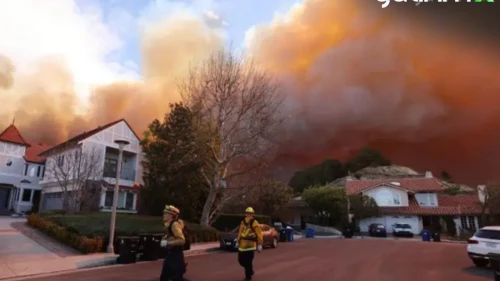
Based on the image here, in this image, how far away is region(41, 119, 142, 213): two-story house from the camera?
26.4m

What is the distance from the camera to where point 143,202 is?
2750 centimetres

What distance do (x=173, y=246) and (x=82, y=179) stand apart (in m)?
21.3

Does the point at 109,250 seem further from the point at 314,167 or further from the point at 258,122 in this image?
the point at 314,167

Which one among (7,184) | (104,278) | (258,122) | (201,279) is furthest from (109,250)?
(7,184)

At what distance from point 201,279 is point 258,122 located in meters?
15.7

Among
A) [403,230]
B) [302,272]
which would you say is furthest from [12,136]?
[403,230]

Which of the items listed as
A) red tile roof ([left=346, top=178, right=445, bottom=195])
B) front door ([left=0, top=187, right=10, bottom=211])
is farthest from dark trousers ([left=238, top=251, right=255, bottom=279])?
red tile roof ([left=346, top=178, right=445, bottom=195])

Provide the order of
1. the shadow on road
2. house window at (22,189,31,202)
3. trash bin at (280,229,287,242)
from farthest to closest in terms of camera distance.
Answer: house window at (22,189,31,202), trash bin at (280,229,287,242), the shadow on road

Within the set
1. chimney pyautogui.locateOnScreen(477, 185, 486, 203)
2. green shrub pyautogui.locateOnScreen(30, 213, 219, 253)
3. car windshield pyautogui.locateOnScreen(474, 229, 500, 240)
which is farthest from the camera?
chimney pyautogui.locateOnScreen(477, 185, 486, 203)

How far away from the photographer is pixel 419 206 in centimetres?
4416

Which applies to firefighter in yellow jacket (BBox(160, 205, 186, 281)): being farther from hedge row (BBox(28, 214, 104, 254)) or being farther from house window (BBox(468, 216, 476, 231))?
house window (BBox(468, 216, 476, 231))

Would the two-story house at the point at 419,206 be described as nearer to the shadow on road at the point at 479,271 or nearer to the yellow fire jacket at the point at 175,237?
the shadow on road at the point at 479,271

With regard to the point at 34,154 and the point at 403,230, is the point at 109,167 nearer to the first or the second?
the point at 34,154

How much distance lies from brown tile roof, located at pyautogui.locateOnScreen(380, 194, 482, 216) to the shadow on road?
32.7 m
